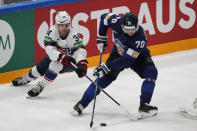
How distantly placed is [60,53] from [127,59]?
0.92 meters

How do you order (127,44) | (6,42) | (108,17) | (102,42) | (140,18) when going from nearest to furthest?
1. (127,44)
2. (108,17)
3. (102,42)
4. (6,42)
5. (140,18)

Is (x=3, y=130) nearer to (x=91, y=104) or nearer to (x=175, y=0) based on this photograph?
(x=91, y=104)

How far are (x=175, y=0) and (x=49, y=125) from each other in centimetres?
354

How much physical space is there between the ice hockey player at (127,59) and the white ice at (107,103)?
196mm

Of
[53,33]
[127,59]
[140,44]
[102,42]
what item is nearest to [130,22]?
[140,44]

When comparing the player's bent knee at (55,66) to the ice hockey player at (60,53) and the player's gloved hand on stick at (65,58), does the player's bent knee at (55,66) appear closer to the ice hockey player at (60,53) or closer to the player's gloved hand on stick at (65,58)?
the ice hockey player at (60,53)

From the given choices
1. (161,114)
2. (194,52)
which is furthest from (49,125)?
(194,52)

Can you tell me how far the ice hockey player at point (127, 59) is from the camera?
684 cm

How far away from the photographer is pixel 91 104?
7562mm

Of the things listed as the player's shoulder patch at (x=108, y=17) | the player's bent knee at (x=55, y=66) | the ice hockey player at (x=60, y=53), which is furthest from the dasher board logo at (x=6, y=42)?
the player's shoulder patch at (x=108, y=17)

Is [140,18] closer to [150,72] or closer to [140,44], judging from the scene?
[150,72]

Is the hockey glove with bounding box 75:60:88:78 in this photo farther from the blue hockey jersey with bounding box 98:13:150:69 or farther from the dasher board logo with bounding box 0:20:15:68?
the dasher board logo with bounding box 0:20:15:68

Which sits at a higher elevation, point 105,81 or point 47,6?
point 47,6

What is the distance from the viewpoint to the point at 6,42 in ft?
26.9
